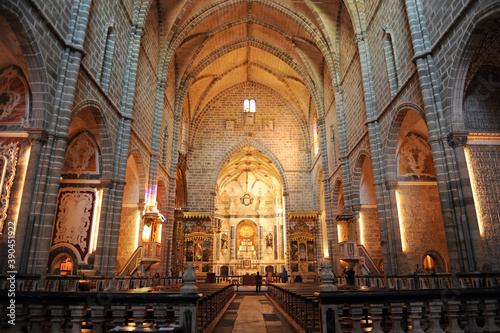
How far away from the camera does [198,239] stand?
2639 cm

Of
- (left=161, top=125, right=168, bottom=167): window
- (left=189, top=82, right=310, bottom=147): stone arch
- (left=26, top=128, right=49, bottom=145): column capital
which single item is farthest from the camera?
(left=189, top=82, right=310, bottom=147): stone arch

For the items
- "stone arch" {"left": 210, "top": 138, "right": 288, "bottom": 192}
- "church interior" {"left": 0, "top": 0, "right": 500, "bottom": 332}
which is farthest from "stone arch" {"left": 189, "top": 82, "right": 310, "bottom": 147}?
"stone arch" {"left": 210, "top": 138, "right": 288, "bottom": 192}

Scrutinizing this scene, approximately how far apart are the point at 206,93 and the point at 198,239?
11718mm

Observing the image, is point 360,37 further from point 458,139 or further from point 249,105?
point 249,105

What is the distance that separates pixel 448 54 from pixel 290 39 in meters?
14.1

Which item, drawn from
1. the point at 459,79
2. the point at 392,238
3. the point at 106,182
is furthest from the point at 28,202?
the point at 392,238

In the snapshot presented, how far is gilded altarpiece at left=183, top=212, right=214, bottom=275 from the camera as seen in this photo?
25938 mm

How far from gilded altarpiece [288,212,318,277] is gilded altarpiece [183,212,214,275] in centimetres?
632

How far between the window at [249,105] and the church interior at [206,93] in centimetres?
318

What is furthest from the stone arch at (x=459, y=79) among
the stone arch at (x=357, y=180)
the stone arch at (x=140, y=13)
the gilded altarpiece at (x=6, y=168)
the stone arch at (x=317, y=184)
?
the stone arch at (x=317, y=184)

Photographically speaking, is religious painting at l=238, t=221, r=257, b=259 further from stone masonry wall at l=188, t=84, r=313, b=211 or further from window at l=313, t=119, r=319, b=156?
window at l=313, t=119, r=319, b=156

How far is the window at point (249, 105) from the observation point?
2876 centimetres

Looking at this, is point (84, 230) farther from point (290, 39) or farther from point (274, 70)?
point (274, 70)

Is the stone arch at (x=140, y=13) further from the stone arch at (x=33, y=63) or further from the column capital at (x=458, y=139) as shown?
the column capital at (x=458, y=139)
